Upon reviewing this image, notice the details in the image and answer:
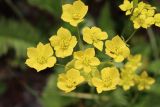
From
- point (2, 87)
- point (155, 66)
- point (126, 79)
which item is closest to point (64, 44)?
point (126, 79)

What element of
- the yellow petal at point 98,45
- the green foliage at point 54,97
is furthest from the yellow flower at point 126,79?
the green foliage at point 54,97

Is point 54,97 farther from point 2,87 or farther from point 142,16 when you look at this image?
point 142,16

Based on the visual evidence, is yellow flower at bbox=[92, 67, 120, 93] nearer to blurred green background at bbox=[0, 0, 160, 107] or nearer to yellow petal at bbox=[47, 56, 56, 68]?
yellow petal at bbox=[47, 56, 56, 68]

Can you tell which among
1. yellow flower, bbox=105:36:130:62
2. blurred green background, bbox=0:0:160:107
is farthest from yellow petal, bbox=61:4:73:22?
blurred green background, bbox=0:0:160:107

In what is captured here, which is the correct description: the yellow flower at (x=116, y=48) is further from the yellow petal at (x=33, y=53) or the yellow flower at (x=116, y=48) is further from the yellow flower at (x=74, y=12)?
the yellow petal at (x=33, y=53)

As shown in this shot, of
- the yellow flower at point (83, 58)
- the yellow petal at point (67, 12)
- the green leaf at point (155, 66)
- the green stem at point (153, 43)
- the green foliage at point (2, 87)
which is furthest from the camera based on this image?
the green foliage at point (2, 87)

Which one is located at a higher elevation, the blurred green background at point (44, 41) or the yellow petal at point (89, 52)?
the yellow petal at point (89, 52)
